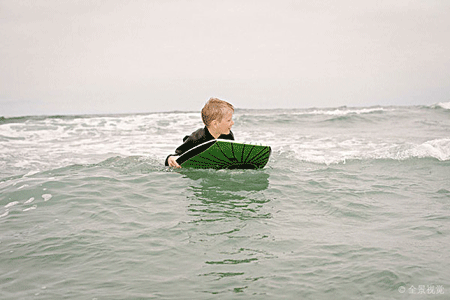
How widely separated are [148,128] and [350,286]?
17.0 m

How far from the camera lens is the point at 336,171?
20.9 ft

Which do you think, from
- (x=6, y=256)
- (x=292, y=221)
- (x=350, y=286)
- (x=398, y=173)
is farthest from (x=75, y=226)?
(x=398, y=173)

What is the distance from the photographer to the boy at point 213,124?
5.36 m

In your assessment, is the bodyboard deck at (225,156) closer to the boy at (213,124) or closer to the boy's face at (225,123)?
the boy at (213,124)

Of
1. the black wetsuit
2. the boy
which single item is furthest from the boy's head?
the black wetsuit

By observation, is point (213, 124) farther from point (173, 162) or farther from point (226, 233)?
point (226, 233)

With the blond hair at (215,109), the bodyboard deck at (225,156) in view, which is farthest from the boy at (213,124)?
the bodyboard deck at (225,156)

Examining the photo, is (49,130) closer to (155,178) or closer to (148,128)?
(148,128)

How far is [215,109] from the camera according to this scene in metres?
5.38

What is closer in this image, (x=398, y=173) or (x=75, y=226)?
(x=75, y=226)

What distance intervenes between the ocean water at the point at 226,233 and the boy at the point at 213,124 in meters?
0.50

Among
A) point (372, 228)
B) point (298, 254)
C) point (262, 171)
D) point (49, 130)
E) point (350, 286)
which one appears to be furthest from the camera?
point (49, 130)

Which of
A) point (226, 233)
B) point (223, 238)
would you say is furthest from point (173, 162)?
point (223, 238)

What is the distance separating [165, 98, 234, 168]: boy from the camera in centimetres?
536
